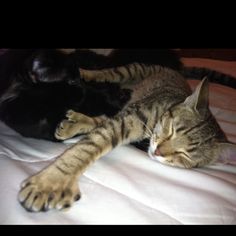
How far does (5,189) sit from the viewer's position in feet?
2.87

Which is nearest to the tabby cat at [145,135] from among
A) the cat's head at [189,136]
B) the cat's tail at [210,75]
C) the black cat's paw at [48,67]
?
the cat's head at [189,136]

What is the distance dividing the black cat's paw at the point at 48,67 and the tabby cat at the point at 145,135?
0.15m

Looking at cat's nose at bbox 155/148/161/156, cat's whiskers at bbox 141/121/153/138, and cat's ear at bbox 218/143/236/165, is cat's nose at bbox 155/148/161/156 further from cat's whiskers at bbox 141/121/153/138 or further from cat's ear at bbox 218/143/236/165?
cat's ear at bbox 218/143/236/165

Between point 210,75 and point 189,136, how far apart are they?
0.67m

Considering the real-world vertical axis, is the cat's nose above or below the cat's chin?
above

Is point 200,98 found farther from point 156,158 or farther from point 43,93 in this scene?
point 43,93

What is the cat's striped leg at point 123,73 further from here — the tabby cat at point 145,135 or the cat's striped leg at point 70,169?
the cat's striped leg at point 70,169

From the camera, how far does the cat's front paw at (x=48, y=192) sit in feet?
2.76

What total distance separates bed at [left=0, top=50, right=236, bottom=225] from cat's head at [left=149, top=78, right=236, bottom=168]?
0.06m

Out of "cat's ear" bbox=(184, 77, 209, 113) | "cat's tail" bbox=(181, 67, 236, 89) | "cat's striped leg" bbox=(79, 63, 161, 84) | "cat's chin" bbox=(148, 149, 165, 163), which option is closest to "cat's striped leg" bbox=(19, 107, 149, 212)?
"cat's chin" bbox=(148, 149, 165, 163)

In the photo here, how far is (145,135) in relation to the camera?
1.29 metres

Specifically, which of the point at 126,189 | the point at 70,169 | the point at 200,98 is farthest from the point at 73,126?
the point at 200,98

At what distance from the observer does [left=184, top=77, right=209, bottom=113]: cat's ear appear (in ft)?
3.88

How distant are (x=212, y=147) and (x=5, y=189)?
2.43ft
